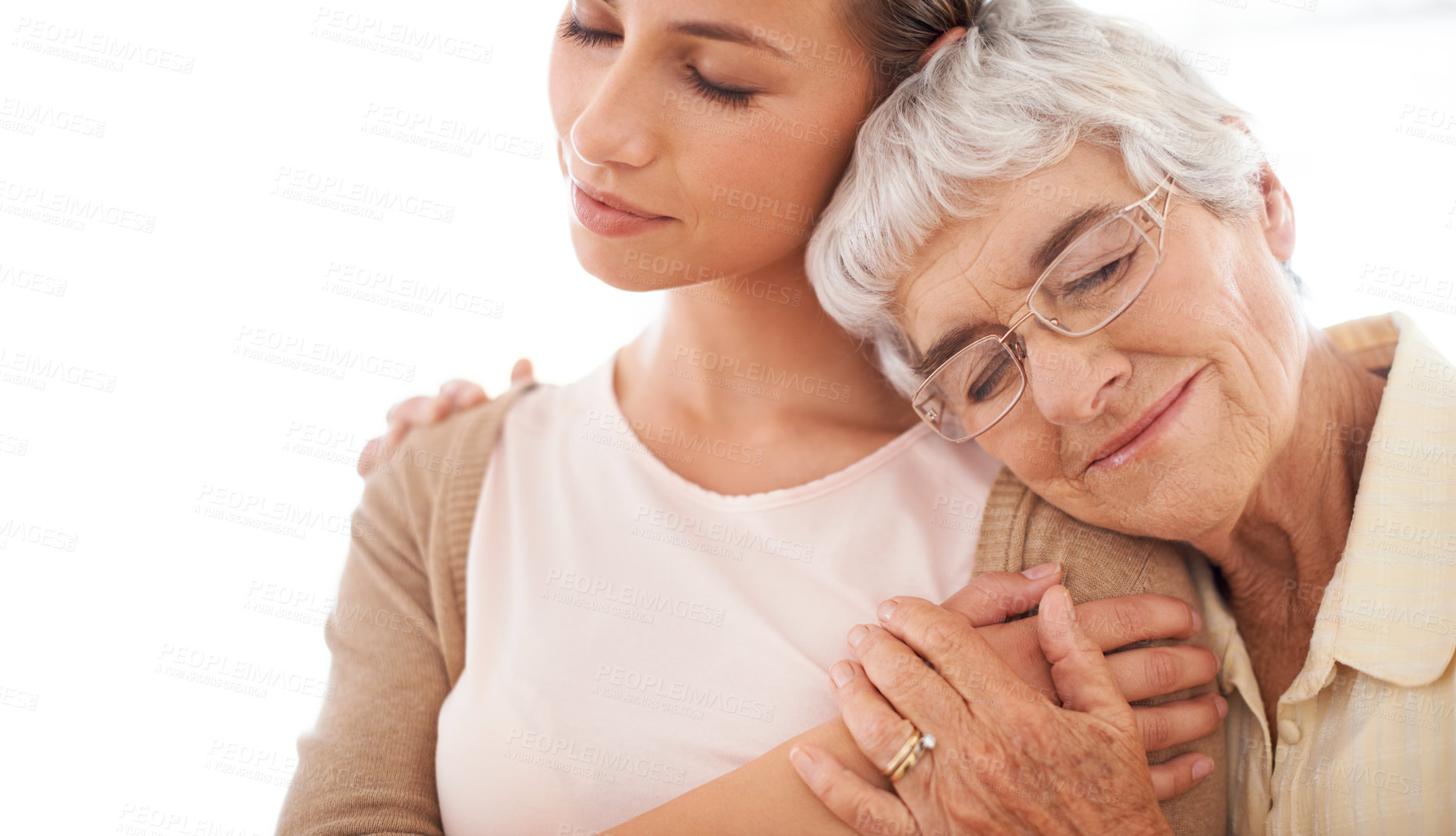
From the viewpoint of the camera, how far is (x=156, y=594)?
6.17 ft

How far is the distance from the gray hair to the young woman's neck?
0.18 m

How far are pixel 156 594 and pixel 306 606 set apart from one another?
29cm

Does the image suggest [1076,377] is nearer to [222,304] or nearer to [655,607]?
[655,607]

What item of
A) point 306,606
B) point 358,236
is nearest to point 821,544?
point 306,606

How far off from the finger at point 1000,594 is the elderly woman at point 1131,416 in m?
0.06

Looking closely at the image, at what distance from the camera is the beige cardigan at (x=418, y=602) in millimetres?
1293

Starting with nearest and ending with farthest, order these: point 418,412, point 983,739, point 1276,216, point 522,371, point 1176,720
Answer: point 983,739, point 1176,720, point 1276,216, point 418,412, point 522,371

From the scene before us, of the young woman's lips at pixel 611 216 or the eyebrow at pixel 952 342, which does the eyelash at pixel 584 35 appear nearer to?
the young woman's lips at pixel 611 216

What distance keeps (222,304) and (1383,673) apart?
2117mm

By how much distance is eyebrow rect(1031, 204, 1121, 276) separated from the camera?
44.7 inches

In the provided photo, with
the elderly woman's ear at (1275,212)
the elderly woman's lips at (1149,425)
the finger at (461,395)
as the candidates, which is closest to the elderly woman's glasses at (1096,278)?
the elderly woman's lips at (1149,425)

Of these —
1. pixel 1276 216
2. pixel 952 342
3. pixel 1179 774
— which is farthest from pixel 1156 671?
pixel 1276 216

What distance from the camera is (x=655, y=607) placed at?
141cm

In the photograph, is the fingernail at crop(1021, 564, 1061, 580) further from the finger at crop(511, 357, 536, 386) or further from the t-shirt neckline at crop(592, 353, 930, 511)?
the finger at crop(511, 357, 536, 386)
